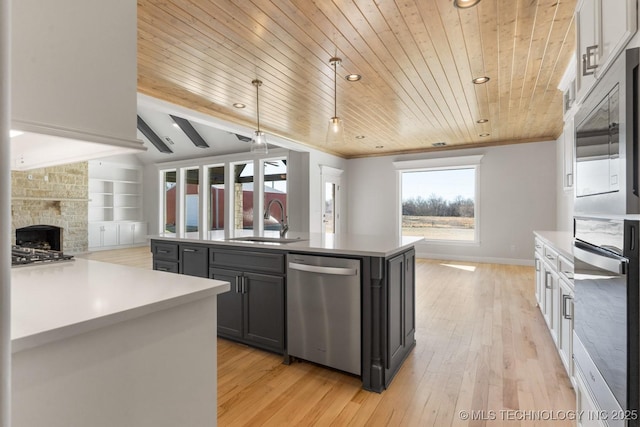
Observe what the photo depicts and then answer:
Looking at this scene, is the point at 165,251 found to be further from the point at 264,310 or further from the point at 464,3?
the point at 464,3

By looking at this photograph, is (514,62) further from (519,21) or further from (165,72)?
(165,72)

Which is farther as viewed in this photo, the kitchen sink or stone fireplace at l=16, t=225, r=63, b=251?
stone fireplace at l=16, t=225, r=63, b=251

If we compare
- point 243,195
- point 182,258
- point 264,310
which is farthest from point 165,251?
point 243,195

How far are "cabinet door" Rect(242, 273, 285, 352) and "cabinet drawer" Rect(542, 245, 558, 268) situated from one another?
6.84 ft

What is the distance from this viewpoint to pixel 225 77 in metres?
3.39

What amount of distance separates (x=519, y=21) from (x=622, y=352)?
2381 mm

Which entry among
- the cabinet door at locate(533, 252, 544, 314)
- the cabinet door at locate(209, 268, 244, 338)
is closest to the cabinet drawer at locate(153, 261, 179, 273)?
the cabinet door at locate(209, 268, 244, 338)

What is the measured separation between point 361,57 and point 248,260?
2.06 meters

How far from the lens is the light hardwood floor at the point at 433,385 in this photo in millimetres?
1854

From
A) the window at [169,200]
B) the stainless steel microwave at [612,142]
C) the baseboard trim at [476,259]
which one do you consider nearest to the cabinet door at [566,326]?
the stainless steel microwave at [612,142]

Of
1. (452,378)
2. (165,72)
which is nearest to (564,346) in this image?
(452,378)

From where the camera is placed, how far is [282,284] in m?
2.48

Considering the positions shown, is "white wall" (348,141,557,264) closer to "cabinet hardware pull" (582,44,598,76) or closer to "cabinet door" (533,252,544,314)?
"cabinet door" (533,252,544,314)

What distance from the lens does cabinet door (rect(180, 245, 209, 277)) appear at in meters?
2.89
